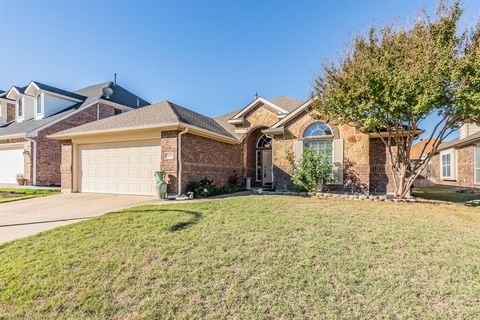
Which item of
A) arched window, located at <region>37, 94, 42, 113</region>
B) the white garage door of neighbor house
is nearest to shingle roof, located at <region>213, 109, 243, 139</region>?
the white garage door of neighbor house

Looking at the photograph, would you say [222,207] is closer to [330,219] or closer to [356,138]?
[330,219]

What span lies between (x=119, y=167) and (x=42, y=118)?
12.2 meters

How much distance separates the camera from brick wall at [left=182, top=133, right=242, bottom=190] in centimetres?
1129

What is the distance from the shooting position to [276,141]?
46.6ft

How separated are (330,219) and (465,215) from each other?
437cm

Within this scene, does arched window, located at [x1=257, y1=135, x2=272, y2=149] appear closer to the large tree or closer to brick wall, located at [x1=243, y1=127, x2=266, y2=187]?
brick wall, located at [x1=243, y1=127, x2=266, y2=187]

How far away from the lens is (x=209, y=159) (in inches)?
512

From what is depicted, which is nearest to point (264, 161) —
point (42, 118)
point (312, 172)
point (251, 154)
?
point (251, 154)

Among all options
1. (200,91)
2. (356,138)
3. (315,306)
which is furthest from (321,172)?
(200,91)

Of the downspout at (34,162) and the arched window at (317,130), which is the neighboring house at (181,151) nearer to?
the arched window at (317,130)

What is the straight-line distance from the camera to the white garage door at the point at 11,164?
17.7m

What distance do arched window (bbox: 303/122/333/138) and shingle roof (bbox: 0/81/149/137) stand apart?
16.1 metres

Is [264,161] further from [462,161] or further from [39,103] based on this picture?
[39,103]

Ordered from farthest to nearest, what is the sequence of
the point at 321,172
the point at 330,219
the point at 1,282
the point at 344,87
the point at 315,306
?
the point at 321,172, the point at 344,87, the point at 330,219, the point at 1,282, the point at 315,306
